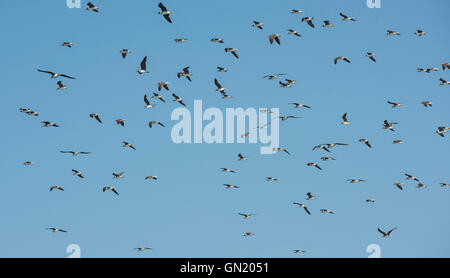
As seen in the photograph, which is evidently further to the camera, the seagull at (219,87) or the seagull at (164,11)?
the seagull at (219,87)

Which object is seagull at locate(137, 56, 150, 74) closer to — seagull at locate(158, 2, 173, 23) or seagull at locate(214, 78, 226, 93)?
seagull at locate(158, 2, 173, 23)

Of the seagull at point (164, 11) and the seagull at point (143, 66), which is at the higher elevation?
the seagull at point (164, 11)

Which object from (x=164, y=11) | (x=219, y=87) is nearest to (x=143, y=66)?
(x=164, y=11)

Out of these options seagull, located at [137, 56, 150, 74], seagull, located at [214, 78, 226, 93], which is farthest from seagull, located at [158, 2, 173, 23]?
seagull, located at [214, 78, 226, 93]

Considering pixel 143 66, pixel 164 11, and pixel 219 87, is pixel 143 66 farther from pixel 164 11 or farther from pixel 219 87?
pixel 219 87

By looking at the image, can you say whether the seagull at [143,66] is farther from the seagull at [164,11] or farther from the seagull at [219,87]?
the seagull at [219,87]

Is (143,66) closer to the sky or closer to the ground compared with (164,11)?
closer to the ground

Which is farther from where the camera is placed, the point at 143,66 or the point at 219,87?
the point at 219,87

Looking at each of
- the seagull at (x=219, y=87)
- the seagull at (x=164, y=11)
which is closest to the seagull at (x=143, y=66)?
the seagull at (x=164, y=11)
